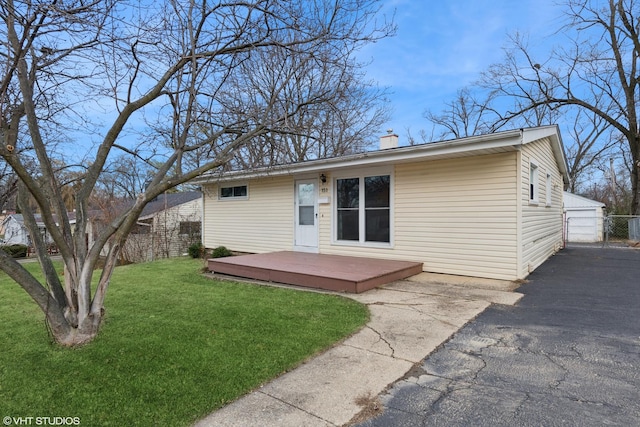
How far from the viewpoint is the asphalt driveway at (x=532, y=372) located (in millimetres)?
2160

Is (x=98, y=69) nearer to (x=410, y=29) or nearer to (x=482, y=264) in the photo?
(x=410, y=29)

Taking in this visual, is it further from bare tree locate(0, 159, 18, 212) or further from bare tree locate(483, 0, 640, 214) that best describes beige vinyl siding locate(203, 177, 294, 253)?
bare tree locate(483, 0, 640, 214)

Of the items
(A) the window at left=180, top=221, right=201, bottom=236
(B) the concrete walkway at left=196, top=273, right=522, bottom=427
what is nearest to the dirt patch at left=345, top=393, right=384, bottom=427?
(B) the concrete walkway at left=196, top=273, right=522, bottom=427

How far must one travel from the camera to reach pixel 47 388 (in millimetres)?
2432

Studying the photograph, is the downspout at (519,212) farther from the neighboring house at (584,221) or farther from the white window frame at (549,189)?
the neighboring house at (584,221)

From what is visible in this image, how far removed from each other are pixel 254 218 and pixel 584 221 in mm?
15535

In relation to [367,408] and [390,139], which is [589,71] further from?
[367,408]

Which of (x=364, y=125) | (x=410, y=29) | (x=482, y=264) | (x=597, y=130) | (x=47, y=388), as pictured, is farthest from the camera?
(x=597, y=130)

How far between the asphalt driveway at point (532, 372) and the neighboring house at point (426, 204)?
1867 mm

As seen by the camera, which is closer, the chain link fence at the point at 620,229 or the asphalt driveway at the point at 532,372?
the asphalt driveway at the point at 532,372

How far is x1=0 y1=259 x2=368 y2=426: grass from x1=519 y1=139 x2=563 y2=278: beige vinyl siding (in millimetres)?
3901

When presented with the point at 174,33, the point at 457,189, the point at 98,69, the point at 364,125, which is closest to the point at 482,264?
the point at 457,189

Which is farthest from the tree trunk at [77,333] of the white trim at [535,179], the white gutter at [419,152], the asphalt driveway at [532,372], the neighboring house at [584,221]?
the neighboring house at [584,221]

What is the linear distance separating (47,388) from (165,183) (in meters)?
1.72
